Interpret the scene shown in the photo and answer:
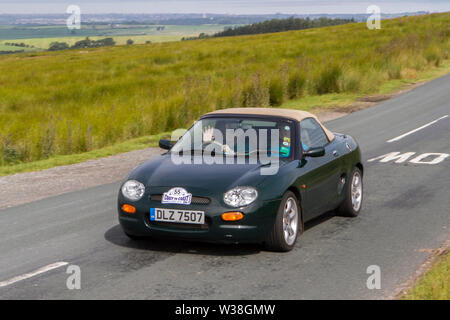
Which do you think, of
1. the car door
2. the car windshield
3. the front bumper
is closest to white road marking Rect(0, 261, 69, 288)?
the front bumper

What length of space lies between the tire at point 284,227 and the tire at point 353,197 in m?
1.50

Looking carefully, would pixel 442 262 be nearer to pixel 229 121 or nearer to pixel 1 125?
pixel 229 121

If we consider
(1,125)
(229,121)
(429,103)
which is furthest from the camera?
(429,103)

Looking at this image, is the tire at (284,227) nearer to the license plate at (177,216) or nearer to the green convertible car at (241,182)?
the green convertible car at (241,182)

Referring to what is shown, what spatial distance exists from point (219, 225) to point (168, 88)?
1860cm

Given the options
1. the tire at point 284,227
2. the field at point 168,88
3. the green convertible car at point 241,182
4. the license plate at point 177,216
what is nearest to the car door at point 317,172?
the green convertible car at point 241,182

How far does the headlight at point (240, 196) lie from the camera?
696 cm

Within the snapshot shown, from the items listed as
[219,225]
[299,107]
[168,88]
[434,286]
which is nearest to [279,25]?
[168,88]

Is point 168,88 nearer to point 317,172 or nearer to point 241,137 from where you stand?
point 241,137

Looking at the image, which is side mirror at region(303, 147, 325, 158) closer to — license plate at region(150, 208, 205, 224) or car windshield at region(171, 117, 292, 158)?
car windshield at region(171, 117, 292, 158)

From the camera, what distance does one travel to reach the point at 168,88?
25141 millimetres

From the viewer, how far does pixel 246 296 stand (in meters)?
5.93
